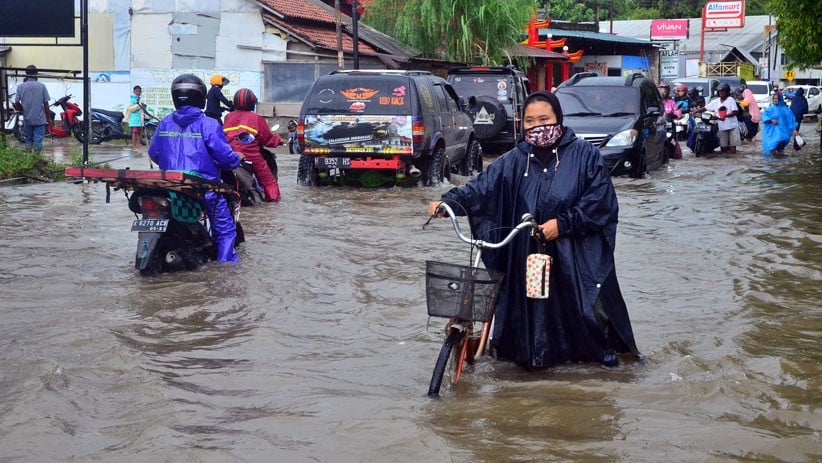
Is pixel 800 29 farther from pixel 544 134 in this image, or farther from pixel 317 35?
pixel 544 134

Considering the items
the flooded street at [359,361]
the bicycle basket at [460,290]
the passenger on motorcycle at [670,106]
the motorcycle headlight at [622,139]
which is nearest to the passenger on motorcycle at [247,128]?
the flooded street at [359,361]

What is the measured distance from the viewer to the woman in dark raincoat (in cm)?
564

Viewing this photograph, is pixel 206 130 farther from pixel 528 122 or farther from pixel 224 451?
pixel 224 451

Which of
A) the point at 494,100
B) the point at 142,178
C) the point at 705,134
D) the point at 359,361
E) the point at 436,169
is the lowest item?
the point at 359,361

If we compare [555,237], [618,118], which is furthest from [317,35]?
[555,237]

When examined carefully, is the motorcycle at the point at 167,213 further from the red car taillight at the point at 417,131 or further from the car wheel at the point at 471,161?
the car wheel at the point at 471,161

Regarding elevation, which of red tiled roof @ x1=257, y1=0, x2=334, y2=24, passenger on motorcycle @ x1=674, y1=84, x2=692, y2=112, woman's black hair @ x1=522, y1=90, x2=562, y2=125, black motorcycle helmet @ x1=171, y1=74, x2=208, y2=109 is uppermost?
red tiled roof @ x1=257, y1=0, x2=334, y2=24

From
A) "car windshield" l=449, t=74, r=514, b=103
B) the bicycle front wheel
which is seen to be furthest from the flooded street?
"car windshield" l=449, t=74, r=514, b=103

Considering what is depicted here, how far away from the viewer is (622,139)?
55.4 ft

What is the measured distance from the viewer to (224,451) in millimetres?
4676

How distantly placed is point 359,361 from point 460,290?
1529 mm

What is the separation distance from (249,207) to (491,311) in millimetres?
8495

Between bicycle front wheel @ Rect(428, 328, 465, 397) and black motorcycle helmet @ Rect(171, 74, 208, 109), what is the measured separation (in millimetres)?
3762

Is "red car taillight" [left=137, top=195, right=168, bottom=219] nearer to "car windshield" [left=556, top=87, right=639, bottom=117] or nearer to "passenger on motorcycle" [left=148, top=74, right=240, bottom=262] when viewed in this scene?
"passenger on motorcycle" [left=148, top=74, right=240, bottom=262]
